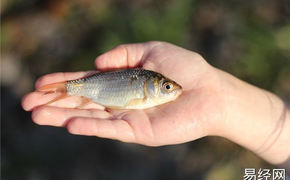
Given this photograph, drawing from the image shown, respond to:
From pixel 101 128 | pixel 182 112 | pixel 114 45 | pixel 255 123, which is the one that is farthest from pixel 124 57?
pixel 114 45

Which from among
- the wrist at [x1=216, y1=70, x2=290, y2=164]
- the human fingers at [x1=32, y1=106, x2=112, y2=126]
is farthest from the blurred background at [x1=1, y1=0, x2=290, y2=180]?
the human fingers at [x1=32, y1=106, x2=112, y2=126]

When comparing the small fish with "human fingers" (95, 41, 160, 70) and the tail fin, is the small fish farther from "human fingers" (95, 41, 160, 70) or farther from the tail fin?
"human fingers" (95, 41, 160, 70)

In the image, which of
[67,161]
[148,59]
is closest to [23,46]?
[67,161]

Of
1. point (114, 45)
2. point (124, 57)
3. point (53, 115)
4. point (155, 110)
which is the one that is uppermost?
point (124, 57)

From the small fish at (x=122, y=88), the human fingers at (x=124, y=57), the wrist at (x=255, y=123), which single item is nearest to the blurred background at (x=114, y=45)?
the wrist at (x=255, y=123)

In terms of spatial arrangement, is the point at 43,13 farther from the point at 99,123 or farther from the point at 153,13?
the point at 99,123

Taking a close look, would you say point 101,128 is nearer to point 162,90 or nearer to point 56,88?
point 162,90
